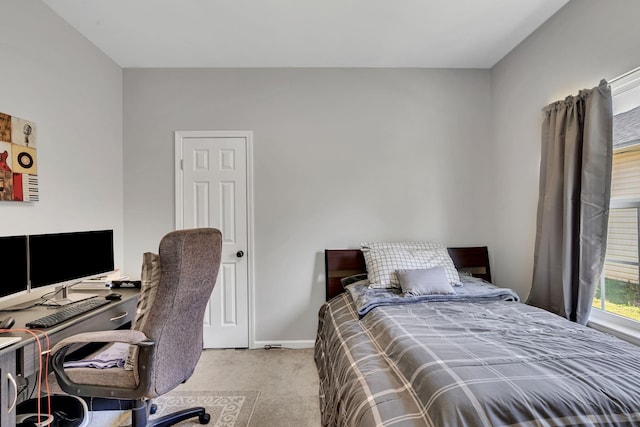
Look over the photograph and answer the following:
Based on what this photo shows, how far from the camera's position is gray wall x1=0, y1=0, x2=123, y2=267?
1.85 m

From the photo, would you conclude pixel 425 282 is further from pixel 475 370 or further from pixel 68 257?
pixel 68 257

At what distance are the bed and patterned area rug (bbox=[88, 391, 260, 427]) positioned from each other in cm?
52

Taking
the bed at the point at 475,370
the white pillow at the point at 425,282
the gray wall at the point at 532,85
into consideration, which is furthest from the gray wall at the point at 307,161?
the bed at the point at 475,370

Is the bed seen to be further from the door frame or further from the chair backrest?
the door frame

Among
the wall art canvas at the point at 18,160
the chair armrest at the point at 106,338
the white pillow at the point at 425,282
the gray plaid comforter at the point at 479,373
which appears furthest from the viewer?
the white pillow at the point at 425,282

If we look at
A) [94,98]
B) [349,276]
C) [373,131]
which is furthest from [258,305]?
[94,98]

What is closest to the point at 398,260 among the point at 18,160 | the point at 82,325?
the point at 82,325

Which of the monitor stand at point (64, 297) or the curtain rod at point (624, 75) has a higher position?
the curtain rod at point (624, 75)

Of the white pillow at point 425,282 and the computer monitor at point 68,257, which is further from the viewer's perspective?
the white pillow at point 425,282

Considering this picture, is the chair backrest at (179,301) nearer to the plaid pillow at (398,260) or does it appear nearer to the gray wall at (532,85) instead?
the plaid pillow at (398,260)

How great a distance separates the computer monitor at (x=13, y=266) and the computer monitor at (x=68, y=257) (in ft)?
0.14

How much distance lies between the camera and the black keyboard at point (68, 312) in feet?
4.68

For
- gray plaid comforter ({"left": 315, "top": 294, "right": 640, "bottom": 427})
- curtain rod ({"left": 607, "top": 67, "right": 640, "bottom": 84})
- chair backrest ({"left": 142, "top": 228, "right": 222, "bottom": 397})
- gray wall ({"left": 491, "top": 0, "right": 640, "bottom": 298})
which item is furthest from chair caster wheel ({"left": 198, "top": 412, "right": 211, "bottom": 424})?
curtain rod ({"left": 607, "top": 67, "right": 640, "bottom": 84})

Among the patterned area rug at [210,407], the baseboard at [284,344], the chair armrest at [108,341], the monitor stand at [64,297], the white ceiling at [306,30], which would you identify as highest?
the white ceiling at [306,30]
